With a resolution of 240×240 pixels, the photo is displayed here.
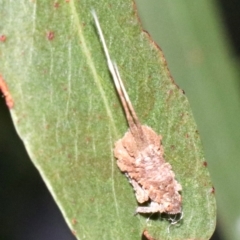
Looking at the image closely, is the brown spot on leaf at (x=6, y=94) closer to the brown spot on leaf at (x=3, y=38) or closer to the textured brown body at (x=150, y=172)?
the brown spot on leaf at (x=3, y=38)

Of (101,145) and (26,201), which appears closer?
(101,145)

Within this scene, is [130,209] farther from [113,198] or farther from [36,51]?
[36,51]

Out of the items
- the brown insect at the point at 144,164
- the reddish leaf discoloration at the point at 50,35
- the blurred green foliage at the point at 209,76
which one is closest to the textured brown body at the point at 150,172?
the brown insect at the point at 144,164

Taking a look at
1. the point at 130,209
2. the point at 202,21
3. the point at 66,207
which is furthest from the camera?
the point at 202,21

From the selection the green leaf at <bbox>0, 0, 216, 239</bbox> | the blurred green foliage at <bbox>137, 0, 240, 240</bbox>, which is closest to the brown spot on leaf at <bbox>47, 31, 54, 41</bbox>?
the green leaf at <bbox>0, 0, 216, 239</bbox>

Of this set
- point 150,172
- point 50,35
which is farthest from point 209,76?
point 50,35

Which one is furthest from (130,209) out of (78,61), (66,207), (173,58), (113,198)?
(173,58)

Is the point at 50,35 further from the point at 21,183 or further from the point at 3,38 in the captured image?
the point at 21,183
